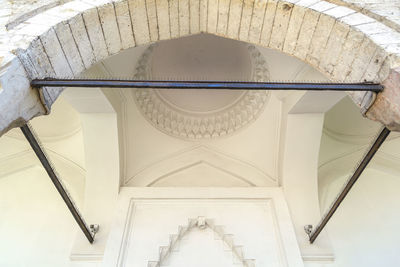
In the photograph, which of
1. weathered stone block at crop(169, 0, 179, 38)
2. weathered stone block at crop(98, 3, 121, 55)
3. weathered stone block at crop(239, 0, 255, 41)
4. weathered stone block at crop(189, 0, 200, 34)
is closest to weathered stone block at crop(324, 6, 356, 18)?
weathered stone block at crop(239, 0, 255, 41)

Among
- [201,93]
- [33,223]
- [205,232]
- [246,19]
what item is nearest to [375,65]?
[246,19]

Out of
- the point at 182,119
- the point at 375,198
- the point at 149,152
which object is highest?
the point at 182,119

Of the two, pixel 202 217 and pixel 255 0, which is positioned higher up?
pixel 255 0

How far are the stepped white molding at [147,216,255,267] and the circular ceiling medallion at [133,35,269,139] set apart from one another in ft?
5.22

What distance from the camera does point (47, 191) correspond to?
16.4 ft

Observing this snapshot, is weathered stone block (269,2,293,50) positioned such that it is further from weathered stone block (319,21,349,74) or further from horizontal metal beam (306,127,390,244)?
horizontal metal beam (306,127,390,244)

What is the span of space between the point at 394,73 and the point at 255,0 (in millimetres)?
1305

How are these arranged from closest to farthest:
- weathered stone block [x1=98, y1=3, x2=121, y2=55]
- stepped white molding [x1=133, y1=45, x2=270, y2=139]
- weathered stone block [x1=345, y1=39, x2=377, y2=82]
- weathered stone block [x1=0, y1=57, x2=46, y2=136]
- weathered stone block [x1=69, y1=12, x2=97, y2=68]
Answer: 1. weathered stone block [x1=0, y1=57, x2=46, y2=136]
2. weathered stone block [x1=345, y1=39, x2=377, y2=82]
3. weathered stone block [x1=69, y1=12, x2=97, y2=68]
4. weathered stone block [x1=98, y1=3, x2=121, y2=55]
5. stepped white molding [x1=133, y1=45, x2=270, y2=139]

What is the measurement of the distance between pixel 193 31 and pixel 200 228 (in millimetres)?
2711

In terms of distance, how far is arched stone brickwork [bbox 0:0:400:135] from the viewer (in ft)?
6.72

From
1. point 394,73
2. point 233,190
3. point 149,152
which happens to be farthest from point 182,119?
point 394,73

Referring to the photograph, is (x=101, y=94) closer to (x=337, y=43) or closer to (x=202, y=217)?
(x=202, y=217)

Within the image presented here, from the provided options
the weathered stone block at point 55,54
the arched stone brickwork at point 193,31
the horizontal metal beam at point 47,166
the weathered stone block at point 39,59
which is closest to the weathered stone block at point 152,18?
the arched stone brickwork at point 193,31

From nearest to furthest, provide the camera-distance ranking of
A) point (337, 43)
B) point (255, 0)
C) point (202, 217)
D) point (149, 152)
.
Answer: point (337, 43) < point (255, 0) < point (202, 217) < point (149, 152)
